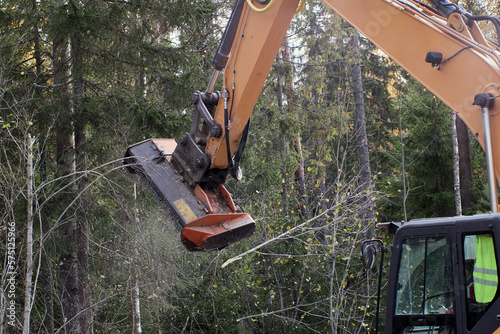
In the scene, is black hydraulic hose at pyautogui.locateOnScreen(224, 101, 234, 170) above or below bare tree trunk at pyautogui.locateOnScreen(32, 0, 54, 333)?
below

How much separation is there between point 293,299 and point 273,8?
644 cm

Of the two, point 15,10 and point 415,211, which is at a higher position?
point 15,10

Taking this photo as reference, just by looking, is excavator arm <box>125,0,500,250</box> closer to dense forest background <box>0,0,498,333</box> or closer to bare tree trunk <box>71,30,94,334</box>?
dense forest background <box>0,0,498,333</box>

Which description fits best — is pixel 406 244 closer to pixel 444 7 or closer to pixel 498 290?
pixel 498 290

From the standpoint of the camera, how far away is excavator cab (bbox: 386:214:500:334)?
9.73 feet

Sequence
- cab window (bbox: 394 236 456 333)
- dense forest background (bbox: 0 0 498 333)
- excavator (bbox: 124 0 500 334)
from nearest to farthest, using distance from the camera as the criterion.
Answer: excavator (bbox: 124 0 500 334), cab window (bbox: 394 236 456 333), dense forest background (bbox: 0 0 498 333)

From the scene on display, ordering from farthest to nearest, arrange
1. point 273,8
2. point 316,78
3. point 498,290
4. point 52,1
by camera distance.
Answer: point 316,78 → point 52,1 → point 273,8 → point 498,290

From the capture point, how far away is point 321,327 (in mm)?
9055

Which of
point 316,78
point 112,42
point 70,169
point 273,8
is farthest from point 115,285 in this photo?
point 316,78

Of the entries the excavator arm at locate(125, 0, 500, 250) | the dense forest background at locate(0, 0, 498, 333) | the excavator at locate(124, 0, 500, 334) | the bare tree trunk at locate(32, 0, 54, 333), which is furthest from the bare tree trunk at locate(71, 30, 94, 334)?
the excavator at locate(124, 0, 500, 334)

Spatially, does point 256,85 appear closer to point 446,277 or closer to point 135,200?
point 446,277

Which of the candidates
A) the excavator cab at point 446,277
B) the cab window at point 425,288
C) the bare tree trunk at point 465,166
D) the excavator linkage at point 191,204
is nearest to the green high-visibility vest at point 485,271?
the excavator cab at point 446,277

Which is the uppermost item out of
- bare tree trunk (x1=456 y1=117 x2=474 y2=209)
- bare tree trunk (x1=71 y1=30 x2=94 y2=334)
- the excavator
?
bare tree trunk (x1=71 y1=30 x2=94 y2=334)

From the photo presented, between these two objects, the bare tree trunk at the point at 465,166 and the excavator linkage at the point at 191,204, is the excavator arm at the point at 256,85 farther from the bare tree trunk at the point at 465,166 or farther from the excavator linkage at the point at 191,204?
the bare tree trunk at the point at 465,166
